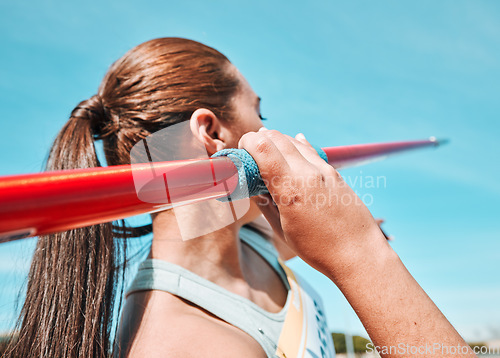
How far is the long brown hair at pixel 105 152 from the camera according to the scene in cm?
95

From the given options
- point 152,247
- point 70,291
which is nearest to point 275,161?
point 70,291

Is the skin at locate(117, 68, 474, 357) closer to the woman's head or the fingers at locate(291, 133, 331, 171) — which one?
the fingers at locate(291, 133, 331, 171)

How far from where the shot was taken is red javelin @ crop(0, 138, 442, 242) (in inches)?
17.9

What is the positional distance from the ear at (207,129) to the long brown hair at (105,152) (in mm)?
55

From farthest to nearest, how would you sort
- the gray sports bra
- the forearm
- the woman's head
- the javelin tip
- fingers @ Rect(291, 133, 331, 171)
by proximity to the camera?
1. the javelin tip
2. the woman's head
3. the gray sports bra
4. fingers @ Rect(291, 133, 331, 171)
5. the forearm

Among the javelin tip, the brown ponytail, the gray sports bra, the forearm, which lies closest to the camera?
the forearm

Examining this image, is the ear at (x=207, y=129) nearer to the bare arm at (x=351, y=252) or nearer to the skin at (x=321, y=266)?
the skin at (x=321, y=266)

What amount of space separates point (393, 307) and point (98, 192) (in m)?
0.55

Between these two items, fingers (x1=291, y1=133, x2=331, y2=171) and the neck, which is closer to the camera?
fingers (x1=291, y1=133, x2=331, y2=171)

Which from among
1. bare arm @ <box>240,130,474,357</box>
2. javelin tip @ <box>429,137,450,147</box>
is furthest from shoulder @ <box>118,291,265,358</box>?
javelin tip @ <box>429,137,450,147</box>

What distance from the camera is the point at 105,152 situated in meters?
1.37

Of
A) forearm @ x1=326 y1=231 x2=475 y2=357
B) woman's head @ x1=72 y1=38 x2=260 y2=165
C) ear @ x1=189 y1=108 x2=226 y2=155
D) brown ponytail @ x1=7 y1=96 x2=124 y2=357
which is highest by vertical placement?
woman's head @ x1=72 y1=38 x2=260 y2=165

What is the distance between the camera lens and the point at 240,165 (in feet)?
2.48

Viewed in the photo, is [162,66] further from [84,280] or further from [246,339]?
[246,339]
